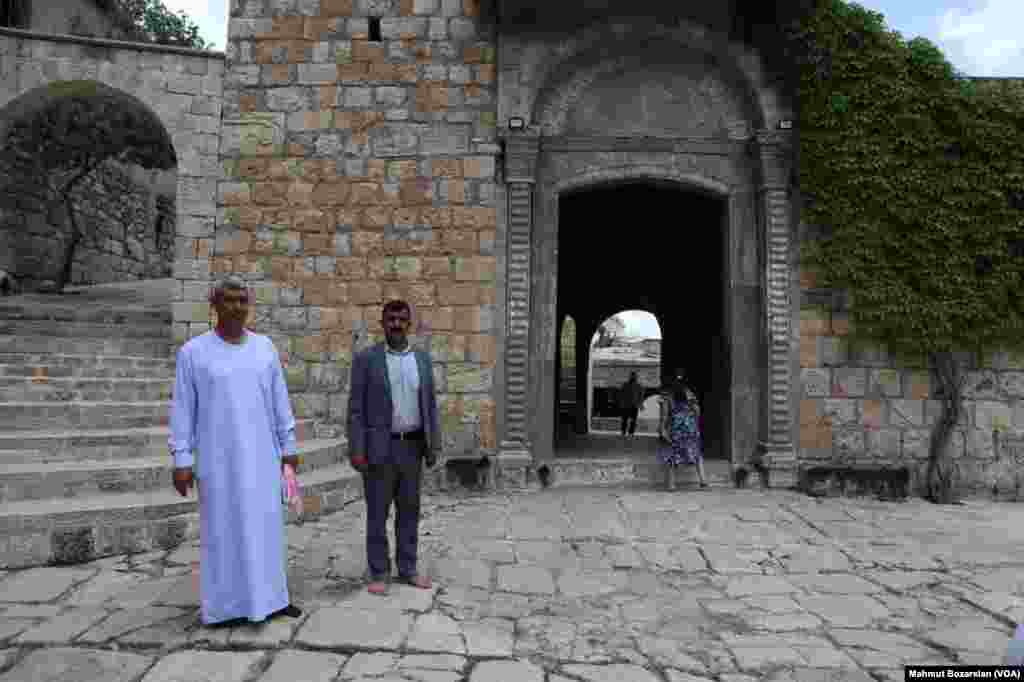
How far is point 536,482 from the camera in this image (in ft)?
23.3

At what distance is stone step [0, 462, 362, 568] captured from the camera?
4.20 meters

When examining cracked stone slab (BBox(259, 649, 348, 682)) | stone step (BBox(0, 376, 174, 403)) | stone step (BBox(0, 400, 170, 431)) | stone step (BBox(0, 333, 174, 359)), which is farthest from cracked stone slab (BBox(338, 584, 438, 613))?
stone step (BBox(0, 333, 174, 359))

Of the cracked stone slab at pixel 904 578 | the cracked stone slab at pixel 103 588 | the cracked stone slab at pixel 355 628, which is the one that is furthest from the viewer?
the cracked stone slab at pixel 904 578

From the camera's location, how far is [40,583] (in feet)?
12.9

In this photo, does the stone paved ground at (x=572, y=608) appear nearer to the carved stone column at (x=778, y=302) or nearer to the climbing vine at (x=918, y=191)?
the carved stone column at (x=778, y=302)

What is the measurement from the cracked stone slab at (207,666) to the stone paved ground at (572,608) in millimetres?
11

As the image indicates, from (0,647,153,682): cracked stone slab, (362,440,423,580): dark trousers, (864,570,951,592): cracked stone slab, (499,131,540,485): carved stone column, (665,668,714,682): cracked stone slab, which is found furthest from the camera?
(499,131,540,485): carved stone column

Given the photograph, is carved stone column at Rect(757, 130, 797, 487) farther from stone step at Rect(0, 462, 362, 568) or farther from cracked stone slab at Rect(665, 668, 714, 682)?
stone step at Rect(0, 462, 362, 568)

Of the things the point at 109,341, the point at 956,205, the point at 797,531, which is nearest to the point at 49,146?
the point at 109,341

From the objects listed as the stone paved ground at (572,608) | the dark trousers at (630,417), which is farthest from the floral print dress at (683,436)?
the dark trousers at (630,417)

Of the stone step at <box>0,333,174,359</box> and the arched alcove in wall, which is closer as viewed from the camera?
the stone step at <box>0,333,174,359</box>

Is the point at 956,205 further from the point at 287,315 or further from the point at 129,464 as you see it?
the point at 129,464

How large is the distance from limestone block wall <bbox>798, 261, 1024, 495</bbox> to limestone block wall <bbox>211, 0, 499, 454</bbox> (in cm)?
333

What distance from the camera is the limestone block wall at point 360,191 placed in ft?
23.6
